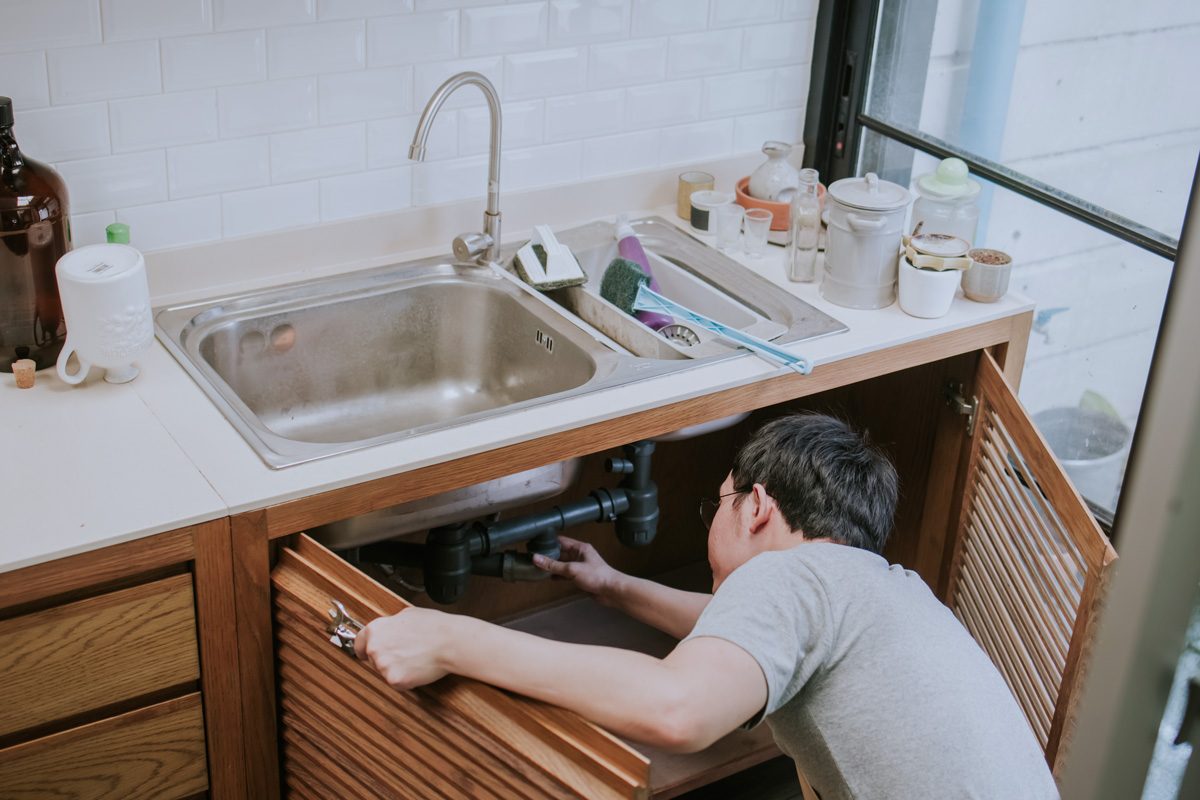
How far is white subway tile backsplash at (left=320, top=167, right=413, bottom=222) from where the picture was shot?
217cm

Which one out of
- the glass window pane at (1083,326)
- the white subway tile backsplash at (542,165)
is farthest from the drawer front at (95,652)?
the glass window pane at (1083,326)

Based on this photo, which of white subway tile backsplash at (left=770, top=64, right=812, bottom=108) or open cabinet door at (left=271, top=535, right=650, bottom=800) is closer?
open cabinet door at (left=271, top=535, right=650, bottom=800)

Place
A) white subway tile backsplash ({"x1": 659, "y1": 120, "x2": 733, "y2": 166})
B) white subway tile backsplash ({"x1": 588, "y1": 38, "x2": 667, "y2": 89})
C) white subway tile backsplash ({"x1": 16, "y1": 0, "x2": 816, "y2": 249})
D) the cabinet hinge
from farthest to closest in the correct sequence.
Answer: white subway tile backsplash ({"x1": 659, "y1": 120, "x2": 733, "y2": 166}), white subway tile backsplash ({"x1": 588, "y1": 38, "x2": 667, "y2": 89}), the cabinet hinge, white subway tile backsplash ({"x1": 16, "y1": 0, "x2": 816, "y2": 249})

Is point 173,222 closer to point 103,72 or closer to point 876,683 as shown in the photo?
point 103,72

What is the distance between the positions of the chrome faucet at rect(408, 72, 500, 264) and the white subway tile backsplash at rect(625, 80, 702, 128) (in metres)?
0.31

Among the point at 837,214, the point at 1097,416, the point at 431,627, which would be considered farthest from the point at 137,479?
the point at 1097,416

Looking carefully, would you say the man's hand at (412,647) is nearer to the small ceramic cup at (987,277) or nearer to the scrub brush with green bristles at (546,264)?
the scrub brush with green bristles at (546,264)

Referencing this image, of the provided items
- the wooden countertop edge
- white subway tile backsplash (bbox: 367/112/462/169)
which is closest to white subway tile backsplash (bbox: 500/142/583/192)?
white subway tile backsplash (bbox: 367/112/462/169)

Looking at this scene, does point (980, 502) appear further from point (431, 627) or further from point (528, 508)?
point (431, 627)

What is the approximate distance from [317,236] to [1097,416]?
1.41 meters

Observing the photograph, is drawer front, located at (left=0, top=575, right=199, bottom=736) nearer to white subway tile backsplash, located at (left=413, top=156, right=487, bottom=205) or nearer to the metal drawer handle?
the metal drawer handle

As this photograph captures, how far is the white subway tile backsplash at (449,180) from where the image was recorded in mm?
2250

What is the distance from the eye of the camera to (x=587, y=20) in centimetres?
228

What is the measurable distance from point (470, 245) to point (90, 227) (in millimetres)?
604
